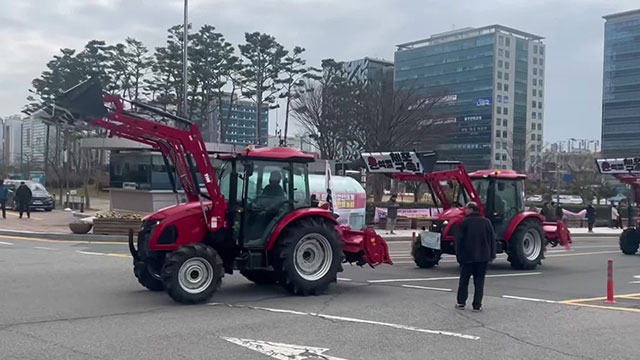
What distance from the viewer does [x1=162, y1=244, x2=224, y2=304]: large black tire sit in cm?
1000

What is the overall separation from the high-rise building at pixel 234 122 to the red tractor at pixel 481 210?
38071mm

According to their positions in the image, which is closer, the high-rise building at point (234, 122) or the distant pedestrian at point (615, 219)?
the distant pedestrian at point (615, 219)

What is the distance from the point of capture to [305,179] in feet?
38.9

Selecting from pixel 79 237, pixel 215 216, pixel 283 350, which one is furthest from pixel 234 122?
pixel 283 350

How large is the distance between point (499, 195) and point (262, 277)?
679 cm

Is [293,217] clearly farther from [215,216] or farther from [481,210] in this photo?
[481,210]

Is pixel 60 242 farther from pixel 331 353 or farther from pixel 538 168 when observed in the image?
pixel 538 168

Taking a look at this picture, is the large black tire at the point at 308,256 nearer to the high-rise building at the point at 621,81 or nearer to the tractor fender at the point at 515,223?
the tractor fender at the point at 515,223

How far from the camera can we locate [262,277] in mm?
12578

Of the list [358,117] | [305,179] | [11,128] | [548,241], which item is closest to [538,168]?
[358,117]

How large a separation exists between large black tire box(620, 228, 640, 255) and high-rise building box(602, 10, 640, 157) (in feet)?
321

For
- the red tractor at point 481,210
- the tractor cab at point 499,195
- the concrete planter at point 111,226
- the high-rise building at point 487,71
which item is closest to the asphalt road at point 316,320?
the red tractor at point 481,210

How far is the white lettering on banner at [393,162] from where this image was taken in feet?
48.6

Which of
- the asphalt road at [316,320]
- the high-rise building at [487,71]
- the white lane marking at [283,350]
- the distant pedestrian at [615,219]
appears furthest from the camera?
Answer: the high-rise building at [487,71]
